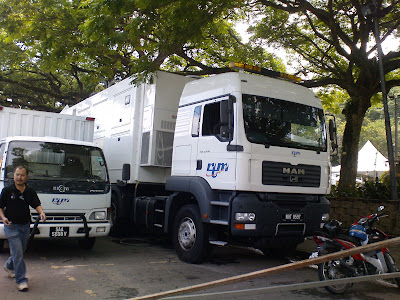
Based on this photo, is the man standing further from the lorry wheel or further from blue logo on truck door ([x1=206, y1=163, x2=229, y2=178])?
blue logo on truck door ([x1=206, y1=163, x2=229, y2=178])

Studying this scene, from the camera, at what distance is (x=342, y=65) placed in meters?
14.0

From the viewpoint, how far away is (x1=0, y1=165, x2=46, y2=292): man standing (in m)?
5.21

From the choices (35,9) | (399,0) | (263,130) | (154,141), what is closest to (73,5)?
(35,9)

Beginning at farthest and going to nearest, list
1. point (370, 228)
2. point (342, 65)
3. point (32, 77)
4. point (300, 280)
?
point (32, 77) < point (342, 65) < point (300, 280) < point (370, 228)

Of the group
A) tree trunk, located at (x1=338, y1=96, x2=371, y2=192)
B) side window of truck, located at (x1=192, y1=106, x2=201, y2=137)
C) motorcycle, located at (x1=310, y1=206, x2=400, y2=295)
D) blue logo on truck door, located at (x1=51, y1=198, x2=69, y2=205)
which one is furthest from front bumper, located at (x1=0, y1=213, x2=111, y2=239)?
tree trunk, located at (x1=338, y1=96, x2=371, y2=192)

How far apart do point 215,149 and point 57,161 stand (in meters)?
3.01

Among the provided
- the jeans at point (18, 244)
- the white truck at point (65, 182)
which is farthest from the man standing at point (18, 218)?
the white truck at point (65, 182)

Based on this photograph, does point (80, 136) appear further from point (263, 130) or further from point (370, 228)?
point (370, 228)

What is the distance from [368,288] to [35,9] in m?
11.4

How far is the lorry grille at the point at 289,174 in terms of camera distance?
21.6ft

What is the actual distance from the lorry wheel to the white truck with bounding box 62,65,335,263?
2cm

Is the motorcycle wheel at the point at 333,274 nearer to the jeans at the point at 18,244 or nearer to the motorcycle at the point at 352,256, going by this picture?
the motorcycle at the point at 352,256

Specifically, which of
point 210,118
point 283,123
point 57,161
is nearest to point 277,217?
point 283,123

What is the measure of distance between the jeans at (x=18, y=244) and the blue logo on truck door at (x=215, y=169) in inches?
→ 116
